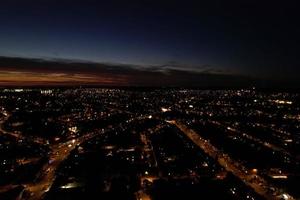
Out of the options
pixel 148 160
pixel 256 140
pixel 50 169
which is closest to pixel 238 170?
pixel 148 160

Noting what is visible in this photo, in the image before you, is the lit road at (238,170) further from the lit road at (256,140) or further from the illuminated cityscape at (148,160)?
the lit road at (256,140)

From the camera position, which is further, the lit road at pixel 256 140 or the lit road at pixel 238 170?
the lit road at pixel 256 140

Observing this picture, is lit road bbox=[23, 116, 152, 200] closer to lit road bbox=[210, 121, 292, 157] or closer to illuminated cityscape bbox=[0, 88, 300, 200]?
illuminated cityscape bbox=[0, 88, 300, 200]

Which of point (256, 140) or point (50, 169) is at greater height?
point (256, 140)

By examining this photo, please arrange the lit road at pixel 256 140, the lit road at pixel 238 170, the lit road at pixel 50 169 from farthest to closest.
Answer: the lit road at pixel 256 140 → the lit road at pixel 238 170 → the lit road at pixel 50 169

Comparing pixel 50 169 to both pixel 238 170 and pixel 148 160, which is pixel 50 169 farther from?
pixel 238 170

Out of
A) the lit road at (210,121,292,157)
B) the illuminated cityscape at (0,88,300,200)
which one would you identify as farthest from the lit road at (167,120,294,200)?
the lit road at (210,121,292,157)

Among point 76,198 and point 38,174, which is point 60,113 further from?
point 76,198

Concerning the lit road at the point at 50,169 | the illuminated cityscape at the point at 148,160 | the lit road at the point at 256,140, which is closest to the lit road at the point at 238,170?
the illuminated cityscape at the point at 148,160
